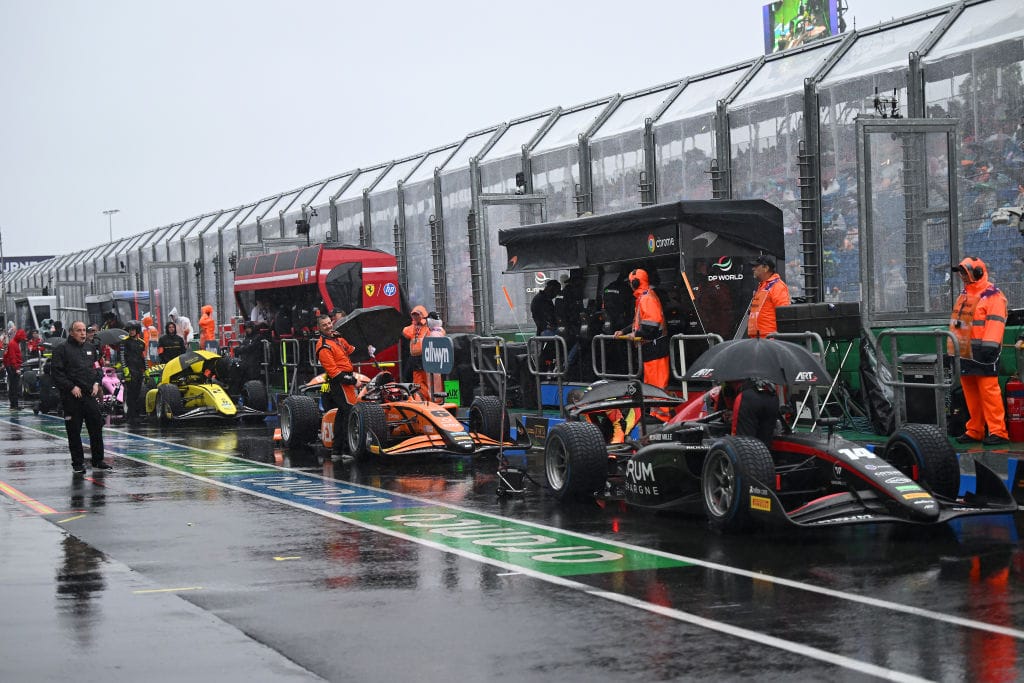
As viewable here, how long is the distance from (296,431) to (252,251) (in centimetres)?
2147

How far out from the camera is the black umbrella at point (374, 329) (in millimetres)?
22969

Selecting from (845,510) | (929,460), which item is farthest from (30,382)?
(845,510)

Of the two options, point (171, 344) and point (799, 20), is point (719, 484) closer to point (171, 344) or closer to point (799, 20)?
point (171, 344)

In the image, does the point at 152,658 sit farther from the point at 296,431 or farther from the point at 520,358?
the point at 520,358

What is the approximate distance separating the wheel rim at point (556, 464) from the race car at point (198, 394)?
13.4 meters

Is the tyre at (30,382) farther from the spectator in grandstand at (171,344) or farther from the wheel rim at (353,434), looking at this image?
the wheel rim at (353,434)

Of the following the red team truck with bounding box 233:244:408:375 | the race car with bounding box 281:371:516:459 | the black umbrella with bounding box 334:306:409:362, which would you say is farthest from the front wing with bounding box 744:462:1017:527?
the red team truck with bounding box 233:244:408:375

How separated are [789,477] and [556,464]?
288 centimetres

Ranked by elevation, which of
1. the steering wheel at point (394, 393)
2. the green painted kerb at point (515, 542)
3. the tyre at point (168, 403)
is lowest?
the green painted kerb at point (515, 542)

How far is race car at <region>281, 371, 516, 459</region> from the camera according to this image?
17703 millimetres

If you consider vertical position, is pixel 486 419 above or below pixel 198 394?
below

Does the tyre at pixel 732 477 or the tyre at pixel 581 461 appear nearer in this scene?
the tyre at pixel 732 477

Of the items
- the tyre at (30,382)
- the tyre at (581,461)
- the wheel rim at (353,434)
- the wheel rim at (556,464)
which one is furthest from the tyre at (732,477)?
the tyre at (30,382)

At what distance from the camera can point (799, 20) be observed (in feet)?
306
